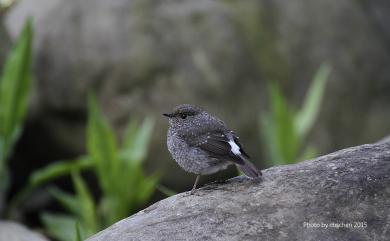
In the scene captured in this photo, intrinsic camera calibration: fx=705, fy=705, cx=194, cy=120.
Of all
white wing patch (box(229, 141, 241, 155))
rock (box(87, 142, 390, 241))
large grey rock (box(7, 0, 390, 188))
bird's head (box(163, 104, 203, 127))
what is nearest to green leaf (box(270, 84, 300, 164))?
large grey rock (box(7, 0, 390, 188))

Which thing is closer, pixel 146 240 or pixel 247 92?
pixel 146 240

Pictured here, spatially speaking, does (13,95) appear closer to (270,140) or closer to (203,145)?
(270,140)

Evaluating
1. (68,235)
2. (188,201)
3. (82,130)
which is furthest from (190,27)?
(188,201)

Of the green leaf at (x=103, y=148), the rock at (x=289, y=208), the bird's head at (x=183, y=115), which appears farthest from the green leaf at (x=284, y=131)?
the rock at (x=289, y=208)

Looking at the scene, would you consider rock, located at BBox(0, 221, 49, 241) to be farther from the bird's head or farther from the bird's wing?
the bird's wing

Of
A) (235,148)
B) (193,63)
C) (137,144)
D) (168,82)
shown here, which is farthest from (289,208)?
(193,63)

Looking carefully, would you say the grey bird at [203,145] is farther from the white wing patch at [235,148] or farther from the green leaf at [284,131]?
the green leaf at [284,131]

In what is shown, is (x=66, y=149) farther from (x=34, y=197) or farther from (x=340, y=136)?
(x=340, y=136)
